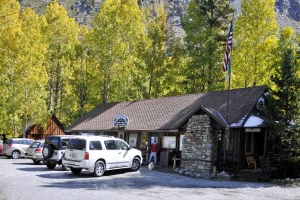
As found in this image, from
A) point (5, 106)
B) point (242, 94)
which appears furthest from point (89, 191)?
point (5, 106)

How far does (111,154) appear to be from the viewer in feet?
64.5

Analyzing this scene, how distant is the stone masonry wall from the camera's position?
71.6ft

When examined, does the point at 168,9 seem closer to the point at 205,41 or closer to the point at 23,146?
the point at 205,41

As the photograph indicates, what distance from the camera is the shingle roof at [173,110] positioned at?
23.0 m

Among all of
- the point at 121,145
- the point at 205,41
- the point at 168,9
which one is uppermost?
the point at 168,9

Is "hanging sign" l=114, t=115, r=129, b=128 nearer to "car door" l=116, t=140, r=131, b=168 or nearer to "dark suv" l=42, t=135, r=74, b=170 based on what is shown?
"dark suv" l=42, t=135, r=74, b=170

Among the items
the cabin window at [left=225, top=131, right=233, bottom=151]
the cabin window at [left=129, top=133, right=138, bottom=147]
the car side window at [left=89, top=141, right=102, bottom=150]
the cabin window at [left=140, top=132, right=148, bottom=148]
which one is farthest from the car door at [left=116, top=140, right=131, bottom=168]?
the cabin window at [left=129, top=133, right=138, bottom=147]

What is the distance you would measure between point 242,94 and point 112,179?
1122 cm

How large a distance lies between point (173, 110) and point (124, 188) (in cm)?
1372

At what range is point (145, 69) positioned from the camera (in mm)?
38281

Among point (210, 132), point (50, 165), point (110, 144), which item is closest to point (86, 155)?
point (110, 144)

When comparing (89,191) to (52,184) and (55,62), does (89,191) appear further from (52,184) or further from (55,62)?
(55,62)

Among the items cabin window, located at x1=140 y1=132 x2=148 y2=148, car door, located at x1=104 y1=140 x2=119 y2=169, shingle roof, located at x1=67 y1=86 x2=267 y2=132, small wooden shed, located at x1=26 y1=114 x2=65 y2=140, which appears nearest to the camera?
car door, located at x1=104 y1=140 x2=119 y2=169

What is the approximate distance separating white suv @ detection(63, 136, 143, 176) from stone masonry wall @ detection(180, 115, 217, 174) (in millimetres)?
4236
